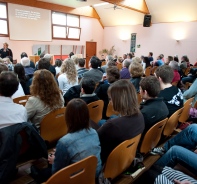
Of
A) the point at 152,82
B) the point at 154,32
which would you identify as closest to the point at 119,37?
the point at 154,32

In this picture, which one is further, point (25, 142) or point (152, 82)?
point (152, 82)

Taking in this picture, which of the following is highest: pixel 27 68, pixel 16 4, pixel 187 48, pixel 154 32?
pixel 16 4

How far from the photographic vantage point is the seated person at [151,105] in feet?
6.06

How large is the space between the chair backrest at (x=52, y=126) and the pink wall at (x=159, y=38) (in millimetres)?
10026

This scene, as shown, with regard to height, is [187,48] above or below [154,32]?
below

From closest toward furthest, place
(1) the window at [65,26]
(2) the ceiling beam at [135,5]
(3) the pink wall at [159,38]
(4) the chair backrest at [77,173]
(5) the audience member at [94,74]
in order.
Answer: (4) the chair backrest at [77,173] < (5) the audience member at [94,74] < (2) the ceiling beam at [135,5] < (3) the pink wall at [159,38] < (1) the window at [65,26]

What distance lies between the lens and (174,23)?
1041cm

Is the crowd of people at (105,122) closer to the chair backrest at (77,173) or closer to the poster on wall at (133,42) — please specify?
the chair backrest at (77,173)

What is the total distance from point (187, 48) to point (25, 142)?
10604 millimetres

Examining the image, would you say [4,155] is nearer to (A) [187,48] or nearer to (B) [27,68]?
(B) [27,68]

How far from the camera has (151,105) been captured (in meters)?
1.88

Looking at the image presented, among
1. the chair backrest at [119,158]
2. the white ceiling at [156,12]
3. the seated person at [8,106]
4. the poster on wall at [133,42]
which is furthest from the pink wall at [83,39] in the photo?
the chair backrest at [119,158]

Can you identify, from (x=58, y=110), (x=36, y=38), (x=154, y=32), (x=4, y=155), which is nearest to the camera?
(x=4, y=155)

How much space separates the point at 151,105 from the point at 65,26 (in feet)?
33.8
